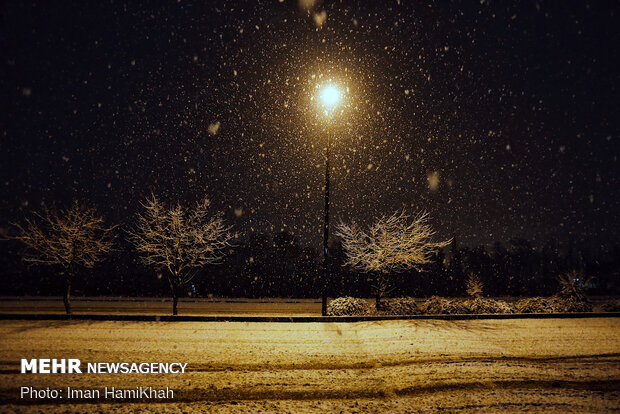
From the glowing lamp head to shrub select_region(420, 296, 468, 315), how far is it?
9674 millimetres

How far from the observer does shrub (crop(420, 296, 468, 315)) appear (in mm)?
14702

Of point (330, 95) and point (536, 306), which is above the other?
point (330, 95)

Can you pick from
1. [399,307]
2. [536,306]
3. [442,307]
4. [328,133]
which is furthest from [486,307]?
[328,133]

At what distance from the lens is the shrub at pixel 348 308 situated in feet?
47.6

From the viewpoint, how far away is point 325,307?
1435 centimetres

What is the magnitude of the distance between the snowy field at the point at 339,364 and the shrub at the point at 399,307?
1907mm

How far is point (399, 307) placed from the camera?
1495 cm

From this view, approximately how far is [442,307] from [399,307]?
1834 millimetres

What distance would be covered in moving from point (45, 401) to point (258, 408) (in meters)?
3.74

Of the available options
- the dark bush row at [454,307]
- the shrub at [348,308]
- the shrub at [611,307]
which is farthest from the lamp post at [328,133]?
the shrub at [611,307]

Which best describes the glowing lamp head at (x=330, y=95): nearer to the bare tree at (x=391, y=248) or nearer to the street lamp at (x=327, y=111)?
the street lamp at (x=327, y=111)

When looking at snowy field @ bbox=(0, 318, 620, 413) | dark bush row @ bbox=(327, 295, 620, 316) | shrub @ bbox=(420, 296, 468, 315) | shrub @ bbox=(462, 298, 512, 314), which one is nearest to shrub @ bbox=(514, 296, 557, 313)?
dark bush row @ bbox=(327, 295, 620, 316)

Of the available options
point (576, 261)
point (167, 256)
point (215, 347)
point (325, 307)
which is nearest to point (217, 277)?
point (167, 256)

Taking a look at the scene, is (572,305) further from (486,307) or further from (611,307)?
(486,307)
